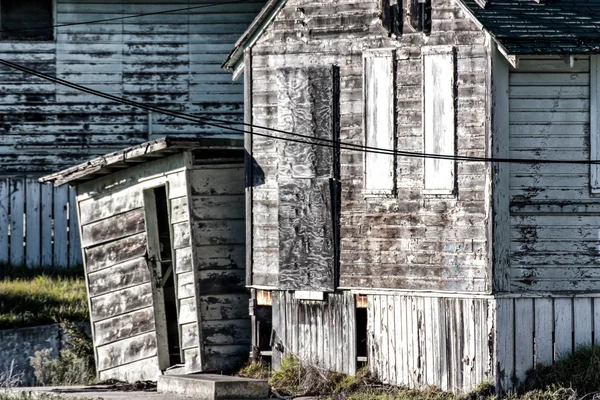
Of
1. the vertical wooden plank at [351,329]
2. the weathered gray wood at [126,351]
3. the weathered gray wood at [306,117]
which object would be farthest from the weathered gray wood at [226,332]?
the weathered gray wood at [306,117]

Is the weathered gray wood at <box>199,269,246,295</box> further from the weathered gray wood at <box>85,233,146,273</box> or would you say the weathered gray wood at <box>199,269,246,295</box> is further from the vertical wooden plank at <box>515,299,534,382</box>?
the vertical wooden plank at <box>515,299,534,382</box>

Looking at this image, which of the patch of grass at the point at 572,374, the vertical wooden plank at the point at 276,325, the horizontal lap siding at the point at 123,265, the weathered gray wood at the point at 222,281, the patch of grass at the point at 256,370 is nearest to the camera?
the patch of grass at the point at 572,374

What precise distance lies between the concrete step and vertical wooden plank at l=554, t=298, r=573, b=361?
3.54 m

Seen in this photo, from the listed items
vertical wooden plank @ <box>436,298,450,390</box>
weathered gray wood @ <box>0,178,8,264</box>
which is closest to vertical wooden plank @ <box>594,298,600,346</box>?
vertical wooden plank @ <box>436,298,450,390</box>

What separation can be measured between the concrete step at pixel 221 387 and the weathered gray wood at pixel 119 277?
2.18 meters

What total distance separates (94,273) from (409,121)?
18.1ft

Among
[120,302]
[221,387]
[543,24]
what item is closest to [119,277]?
[120,302]

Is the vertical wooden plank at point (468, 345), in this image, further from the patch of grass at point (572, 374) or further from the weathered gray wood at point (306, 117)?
the weathered gray wood at point (306, 117)

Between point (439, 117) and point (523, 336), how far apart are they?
2821 mm

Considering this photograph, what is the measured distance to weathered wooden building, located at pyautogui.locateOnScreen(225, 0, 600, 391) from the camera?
48.6 feet

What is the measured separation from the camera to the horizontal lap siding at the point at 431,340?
48.0 feet

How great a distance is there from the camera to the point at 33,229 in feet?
74.0

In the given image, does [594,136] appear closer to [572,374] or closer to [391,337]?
[572,374]

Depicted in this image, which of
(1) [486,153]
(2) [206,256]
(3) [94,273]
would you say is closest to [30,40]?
(3) [94,273]
